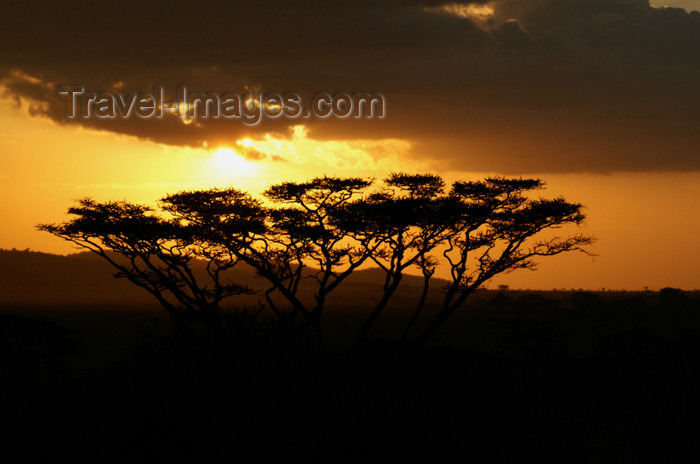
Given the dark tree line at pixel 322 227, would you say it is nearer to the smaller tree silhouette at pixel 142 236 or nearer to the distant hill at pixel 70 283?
the smaller tree silhouette at pixel 142 236

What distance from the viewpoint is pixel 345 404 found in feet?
46.1

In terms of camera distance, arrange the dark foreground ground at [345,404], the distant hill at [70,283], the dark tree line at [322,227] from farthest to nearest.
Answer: the distant hill at [70,283], the dark tree line at [322,227], the dark foreground ground at [345,404]

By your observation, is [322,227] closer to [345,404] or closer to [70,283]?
[345,404]

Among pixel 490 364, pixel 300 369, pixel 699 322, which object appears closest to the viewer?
pixel 300 369

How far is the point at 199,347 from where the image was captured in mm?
15734

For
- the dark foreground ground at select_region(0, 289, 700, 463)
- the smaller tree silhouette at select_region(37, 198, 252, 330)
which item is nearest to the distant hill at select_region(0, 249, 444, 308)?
the smaller tree silhouette at select_region(37, 198, 252, 330)

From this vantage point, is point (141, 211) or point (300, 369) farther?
point (141, 211)

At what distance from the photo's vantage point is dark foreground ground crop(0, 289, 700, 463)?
12.9 meters

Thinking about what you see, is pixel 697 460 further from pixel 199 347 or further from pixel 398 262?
pixel 398 262

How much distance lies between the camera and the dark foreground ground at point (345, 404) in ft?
42.4

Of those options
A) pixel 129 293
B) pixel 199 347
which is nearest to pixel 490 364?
pixel 199 347

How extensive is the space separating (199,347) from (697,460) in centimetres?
976

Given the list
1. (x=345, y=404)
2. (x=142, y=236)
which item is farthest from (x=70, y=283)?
(x=345, y=404)

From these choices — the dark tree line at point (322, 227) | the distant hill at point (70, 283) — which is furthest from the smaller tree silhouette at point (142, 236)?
the distant hill at point (70, 283)
